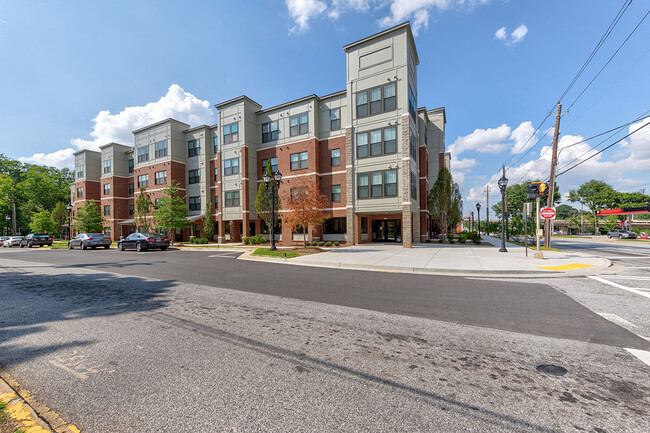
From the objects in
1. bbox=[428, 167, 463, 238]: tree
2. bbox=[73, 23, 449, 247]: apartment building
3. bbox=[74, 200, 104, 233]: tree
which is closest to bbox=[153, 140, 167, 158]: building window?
bbox=[73, 23, 449, 247]: apartment building

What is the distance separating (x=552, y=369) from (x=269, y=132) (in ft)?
94.0

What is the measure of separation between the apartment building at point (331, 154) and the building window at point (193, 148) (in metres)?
0.12

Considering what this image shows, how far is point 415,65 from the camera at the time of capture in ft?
77.5

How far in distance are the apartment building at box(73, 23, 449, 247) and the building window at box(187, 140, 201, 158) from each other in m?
0.12

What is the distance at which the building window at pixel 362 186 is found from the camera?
73.3 ft

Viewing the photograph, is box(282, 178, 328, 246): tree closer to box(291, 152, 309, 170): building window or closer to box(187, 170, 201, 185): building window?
box(291, 152, 309, 170): building window

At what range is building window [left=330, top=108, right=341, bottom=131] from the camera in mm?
25000

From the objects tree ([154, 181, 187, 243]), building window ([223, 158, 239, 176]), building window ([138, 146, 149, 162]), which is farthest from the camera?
building window ([138, 146, 149, 162])

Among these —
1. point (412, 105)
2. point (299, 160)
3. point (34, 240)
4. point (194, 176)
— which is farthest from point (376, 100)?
point (34, 240)

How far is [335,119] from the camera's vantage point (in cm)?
2511

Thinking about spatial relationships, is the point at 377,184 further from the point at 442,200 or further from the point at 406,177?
the point at 442,200

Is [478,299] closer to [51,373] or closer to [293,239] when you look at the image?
[51,373]

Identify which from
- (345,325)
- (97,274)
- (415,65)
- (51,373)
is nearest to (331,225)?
(415,65)

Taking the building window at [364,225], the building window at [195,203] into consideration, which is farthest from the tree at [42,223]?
the building window at [364,225]
